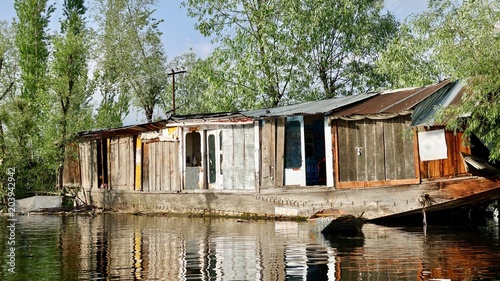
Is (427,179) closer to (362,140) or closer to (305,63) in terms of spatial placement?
(362,140)

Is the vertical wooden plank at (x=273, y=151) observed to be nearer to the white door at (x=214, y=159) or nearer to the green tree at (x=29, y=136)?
the white door at (x=214, y=159)

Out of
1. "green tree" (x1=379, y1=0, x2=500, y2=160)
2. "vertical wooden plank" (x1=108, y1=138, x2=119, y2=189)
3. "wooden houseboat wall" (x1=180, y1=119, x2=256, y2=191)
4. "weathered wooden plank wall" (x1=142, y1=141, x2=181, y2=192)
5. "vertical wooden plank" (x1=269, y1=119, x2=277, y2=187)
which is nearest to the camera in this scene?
"green tree" (x1=379, y1=0, x2=500, y2=160)

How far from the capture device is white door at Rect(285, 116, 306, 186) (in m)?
22.5

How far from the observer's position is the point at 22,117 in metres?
32.9

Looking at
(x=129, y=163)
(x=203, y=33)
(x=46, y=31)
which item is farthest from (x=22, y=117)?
(x=46, y=31)

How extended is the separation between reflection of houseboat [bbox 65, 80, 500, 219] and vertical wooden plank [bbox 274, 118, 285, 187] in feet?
0.11

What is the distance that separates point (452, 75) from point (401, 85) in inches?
439

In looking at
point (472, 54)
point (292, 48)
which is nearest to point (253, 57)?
point (292, 48)

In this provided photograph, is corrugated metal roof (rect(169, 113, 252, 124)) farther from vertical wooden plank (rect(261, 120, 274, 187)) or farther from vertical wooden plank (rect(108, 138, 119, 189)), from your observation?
vertical wooden plank (rect(108, 138, 119, 189))

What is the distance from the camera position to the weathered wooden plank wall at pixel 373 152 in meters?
19.7

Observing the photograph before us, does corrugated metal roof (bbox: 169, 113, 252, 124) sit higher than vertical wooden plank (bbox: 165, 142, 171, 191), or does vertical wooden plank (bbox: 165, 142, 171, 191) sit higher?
corrugated metal roof (bbox: 169, 113, 252, 124)

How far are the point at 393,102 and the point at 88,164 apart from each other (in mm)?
17822

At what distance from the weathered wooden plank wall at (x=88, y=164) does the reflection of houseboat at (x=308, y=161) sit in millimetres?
1761

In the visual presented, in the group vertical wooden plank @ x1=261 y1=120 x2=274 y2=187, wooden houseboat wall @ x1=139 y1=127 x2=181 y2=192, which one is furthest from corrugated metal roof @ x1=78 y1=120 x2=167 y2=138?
vertical wooden plank @ x1=261 y1=120 x2=274 y2=187
